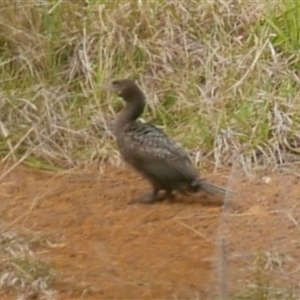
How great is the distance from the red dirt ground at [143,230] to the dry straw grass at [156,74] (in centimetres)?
31

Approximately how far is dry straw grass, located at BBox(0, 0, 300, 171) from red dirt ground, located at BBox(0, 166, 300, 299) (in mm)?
312

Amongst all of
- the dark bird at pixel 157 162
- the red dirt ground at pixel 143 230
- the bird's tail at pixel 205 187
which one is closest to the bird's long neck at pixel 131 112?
the dark bird at pixel 157 162

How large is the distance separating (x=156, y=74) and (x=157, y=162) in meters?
1.64

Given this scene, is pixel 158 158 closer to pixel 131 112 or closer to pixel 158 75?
pixel 131 112

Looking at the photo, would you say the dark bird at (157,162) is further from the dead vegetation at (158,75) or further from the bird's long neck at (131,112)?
the dead vegetation at (158,75)

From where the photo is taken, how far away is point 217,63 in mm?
7129

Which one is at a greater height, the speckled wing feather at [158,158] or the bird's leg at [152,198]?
the speckled wing feather at [158,158]

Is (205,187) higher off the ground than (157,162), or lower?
lower

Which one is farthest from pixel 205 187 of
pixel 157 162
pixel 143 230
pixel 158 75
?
pixel 158 75

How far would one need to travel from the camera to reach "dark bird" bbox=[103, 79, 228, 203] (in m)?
5.51

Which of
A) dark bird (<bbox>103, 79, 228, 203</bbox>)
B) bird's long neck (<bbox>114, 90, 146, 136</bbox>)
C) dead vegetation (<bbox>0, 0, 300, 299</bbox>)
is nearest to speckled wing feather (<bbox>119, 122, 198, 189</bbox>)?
dark bird (<bbox>103, 79, 228, 203</bbox>)

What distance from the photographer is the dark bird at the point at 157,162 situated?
5.51 meters

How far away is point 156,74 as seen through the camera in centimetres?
708

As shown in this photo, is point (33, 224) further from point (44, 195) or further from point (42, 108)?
point (42, 108)
